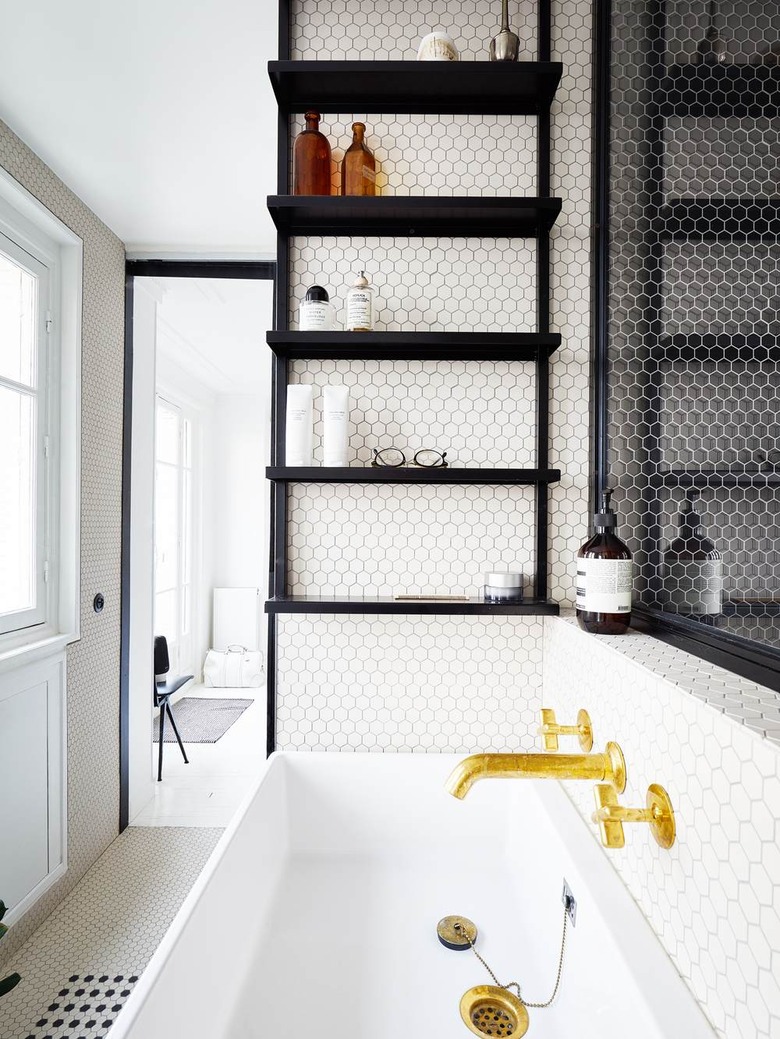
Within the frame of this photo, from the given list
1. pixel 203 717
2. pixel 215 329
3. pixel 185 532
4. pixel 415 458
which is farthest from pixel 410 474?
pixel 185 532

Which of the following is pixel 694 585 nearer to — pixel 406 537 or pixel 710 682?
pixel 710 682

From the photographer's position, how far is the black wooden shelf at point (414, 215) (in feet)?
3.81

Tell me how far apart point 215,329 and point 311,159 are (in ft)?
8.54

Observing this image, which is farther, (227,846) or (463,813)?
(463,813)

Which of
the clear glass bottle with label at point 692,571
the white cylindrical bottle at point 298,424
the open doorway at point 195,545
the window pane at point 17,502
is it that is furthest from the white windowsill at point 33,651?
the clear glass bottle with label at point 692,571

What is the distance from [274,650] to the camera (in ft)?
4.29

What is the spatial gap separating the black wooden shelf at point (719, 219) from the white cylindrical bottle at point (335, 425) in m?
0.66

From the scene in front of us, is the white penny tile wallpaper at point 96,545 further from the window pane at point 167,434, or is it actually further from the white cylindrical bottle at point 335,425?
the window pane at point 167,434

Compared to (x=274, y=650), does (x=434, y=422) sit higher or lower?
higher

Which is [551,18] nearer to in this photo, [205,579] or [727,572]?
[727,572]

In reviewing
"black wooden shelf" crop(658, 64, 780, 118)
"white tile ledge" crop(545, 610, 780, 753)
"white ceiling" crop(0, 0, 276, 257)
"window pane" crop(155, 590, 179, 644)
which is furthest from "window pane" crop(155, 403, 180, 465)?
"white tile ledge" crop(545, 610, 780, 753)

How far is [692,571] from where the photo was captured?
0.98 meters

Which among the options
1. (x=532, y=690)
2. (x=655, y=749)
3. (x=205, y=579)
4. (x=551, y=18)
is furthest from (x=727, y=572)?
(x=205, y=579)

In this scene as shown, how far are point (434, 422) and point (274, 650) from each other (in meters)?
0.62
